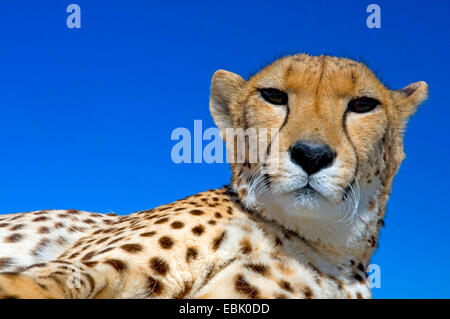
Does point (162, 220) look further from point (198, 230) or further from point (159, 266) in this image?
point (159, 266)

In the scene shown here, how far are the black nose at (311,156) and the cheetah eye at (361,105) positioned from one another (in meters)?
0.52

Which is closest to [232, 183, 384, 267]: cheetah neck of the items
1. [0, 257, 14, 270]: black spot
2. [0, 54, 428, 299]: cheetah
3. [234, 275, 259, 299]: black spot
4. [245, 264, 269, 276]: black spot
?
[0, 54, 428, 299]: cheetah

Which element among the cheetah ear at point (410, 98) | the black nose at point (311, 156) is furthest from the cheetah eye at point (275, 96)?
the cheetah ear at point (410, 98)

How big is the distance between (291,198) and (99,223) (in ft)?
5.23

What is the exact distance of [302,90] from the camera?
2797 millimetres

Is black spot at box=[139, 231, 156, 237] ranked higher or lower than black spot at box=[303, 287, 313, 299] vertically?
higher

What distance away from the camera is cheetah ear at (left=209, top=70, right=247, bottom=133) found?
3.21 m

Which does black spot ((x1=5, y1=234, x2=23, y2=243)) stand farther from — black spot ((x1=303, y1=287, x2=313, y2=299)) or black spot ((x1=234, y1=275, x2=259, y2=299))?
black spot ((x1=303, y1=287, x2=313, y2=299))

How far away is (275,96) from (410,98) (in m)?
0.99

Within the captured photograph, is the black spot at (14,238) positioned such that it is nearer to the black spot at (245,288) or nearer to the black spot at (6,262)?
the black spot at (6,262)

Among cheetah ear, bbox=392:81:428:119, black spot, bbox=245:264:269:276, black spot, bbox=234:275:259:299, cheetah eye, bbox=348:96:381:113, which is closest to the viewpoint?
black spot, bbox=234:275:259:299

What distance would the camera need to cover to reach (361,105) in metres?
2.85
